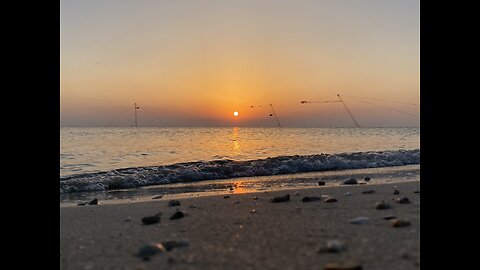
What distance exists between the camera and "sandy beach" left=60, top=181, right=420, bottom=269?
95.0 inches

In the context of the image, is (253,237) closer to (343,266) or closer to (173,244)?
(173,244)

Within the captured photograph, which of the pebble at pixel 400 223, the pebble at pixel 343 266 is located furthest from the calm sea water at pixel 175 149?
the pebble at pixel 343 266

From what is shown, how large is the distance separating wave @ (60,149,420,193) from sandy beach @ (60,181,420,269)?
3.83m

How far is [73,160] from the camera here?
11.7m

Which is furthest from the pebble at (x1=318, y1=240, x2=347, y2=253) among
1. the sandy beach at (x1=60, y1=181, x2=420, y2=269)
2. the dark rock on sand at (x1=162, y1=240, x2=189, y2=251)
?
the dark rock on sand at (x1=162, y1=240, x2=189, y2=251)

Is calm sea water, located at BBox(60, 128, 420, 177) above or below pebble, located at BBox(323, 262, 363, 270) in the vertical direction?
above

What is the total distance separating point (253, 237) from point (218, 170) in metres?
7.38

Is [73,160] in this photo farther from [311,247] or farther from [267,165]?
[311,247]

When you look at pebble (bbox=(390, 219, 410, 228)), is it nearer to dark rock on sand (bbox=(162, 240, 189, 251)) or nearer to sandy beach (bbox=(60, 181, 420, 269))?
sandy beach (bbox=(60, 181, 420, 269))

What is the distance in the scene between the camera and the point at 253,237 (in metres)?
3.03

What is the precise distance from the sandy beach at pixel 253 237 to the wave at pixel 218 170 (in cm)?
383

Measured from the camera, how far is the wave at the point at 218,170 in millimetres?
8453
